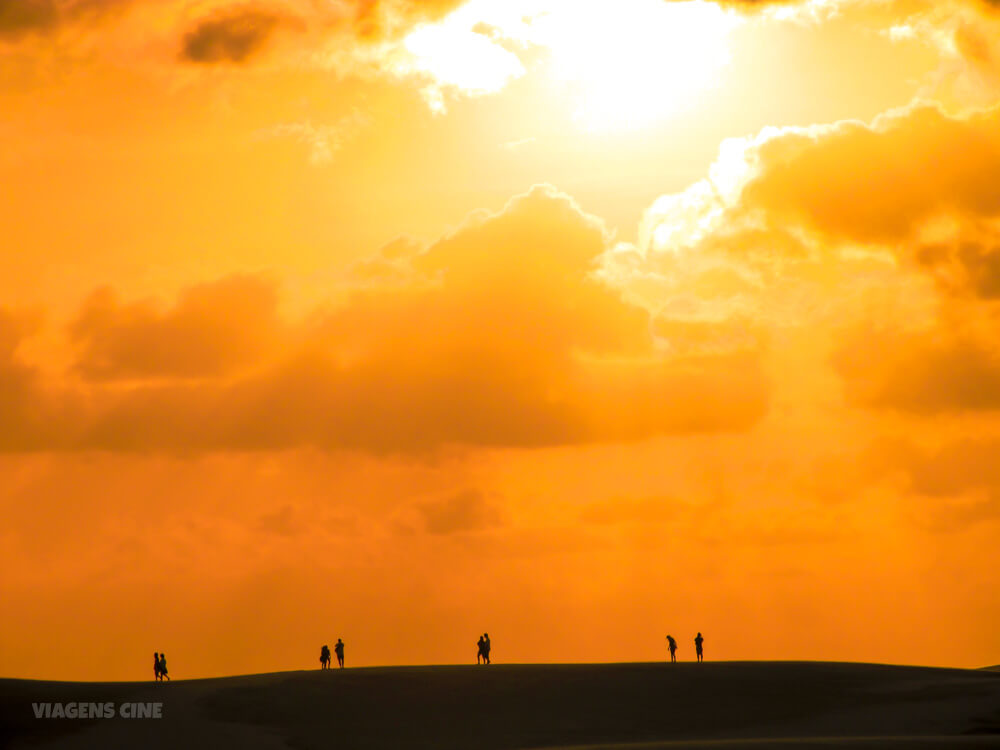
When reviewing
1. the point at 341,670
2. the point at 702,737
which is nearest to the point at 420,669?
the point at 341,670

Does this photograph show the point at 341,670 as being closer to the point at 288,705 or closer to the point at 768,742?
the point at 288,705

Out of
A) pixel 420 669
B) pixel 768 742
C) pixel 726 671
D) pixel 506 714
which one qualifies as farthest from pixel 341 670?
pixel 768 742

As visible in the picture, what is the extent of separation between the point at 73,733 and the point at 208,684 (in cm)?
852

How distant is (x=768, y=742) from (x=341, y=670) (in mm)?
23165

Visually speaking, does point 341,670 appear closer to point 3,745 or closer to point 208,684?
point 208,684

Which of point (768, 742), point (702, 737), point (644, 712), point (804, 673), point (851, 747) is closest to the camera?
point (851, 747)

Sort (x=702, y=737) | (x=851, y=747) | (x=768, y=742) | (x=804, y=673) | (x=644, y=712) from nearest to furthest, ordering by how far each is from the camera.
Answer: (x=851, y=747) < (x=768, y=742) < (x=702, y=737) < (x=644, y=712) < (x=804, y=673)

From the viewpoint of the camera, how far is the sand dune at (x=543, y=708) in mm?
46219

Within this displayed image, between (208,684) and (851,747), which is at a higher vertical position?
(208,684)

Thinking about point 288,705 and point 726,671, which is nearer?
point 288,705

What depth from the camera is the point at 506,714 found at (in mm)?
50156

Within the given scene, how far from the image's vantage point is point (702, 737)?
151 feet

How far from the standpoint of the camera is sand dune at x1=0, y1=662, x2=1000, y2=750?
152 ft

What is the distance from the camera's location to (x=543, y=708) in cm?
5103
